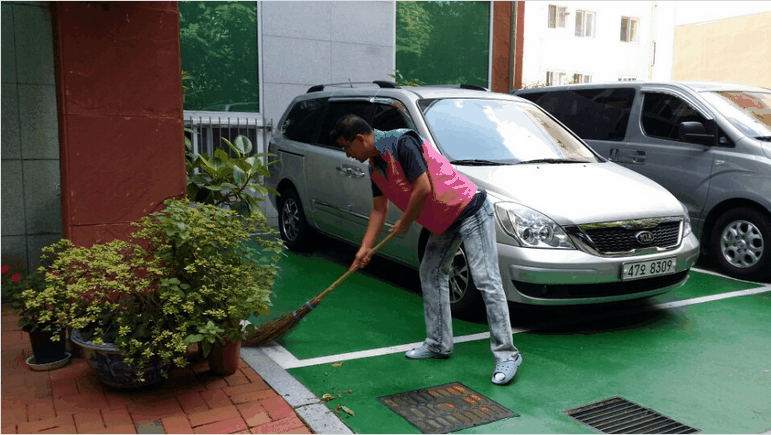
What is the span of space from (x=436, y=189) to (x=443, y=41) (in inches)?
333

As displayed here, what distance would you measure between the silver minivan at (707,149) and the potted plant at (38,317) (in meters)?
6.05

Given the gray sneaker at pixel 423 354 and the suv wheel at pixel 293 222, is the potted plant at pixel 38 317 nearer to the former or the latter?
the gray sneaker at pixel 423 354

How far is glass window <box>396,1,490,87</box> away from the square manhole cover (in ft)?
27.5

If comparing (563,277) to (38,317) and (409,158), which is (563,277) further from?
(38,317)

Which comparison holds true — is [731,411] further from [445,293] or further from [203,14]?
[203,14]

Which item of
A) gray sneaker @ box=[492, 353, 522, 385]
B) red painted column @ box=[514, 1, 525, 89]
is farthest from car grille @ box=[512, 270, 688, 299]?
red painted column @ box=[514, 1, 525, 89]

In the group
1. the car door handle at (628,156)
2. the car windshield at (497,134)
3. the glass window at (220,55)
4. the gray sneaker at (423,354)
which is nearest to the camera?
the gray sneaker at (423,354)

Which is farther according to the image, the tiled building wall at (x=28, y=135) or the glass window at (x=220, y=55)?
the glass window at (x=220, y=55)

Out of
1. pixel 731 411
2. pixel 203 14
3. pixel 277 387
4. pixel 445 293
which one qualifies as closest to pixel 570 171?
pixel 445 293

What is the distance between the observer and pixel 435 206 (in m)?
4.12

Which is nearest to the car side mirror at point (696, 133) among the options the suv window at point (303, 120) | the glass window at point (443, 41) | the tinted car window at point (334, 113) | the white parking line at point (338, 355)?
the white parking line at point (338, 355)

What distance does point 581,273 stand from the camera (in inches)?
182

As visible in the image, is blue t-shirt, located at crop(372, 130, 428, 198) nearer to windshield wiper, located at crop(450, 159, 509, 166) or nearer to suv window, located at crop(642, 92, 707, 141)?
windshield wiper, located at crop(450, 159, 509, 166)

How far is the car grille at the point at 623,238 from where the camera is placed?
475 centimetres
